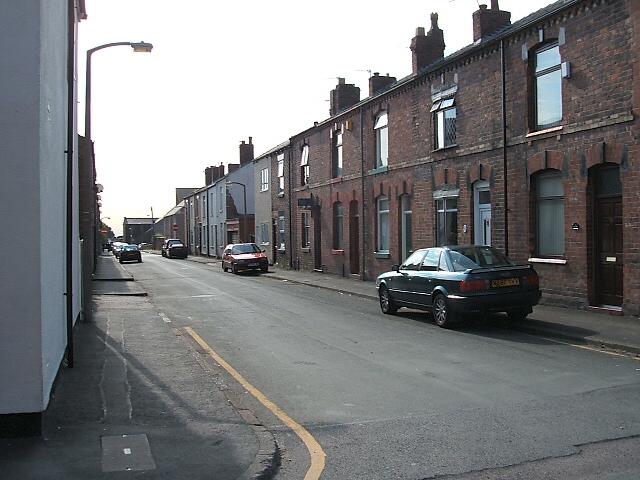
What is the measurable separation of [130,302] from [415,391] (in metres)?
13.1

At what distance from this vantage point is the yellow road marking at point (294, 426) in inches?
208

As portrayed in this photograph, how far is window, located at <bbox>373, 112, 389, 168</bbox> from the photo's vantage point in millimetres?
24416

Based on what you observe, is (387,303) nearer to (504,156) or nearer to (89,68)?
(504,156)

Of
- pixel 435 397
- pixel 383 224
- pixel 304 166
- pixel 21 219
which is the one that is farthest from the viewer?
pixel 304 166

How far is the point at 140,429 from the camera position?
6.12m

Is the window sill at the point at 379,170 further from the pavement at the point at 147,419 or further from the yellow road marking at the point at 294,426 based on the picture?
the yellow road marking at the point at 294,426

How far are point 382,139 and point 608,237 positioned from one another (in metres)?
12.1

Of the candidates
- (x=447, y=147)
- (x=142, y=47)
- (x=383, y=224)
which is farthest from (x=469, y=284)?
(x=383, y=224)

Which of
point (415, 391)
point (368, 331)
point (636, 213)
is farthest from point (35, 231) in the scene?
point (636, 213)

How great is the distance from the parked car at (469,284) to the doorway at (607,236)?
6.56 ft

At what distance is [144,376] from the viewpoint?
27.9 feet

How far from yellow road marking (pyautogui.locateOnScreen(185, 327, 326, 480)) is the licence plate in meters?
5.58

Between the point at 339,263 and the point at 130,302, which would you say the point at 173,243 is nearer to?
the point at 339,263

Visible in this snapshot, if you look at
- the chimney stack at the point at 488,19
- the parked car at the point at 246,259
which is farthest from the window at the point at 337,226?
the chimney stack at the point at 488,19
